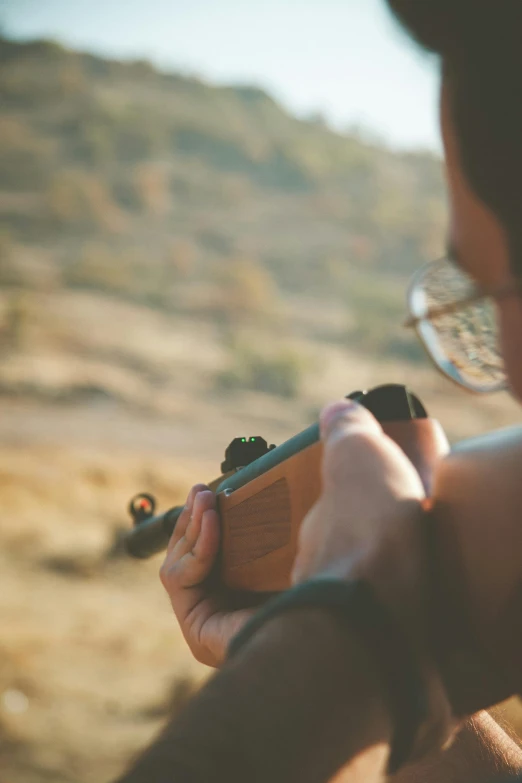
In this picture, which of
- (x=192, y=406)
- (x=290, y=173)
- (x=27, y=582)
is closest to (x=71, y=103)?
(x=290, y=173)

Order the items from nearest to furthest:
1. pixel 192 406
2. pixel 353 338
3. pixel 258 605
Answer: pixel 258 605, pixel 192 406, pixel 353 338

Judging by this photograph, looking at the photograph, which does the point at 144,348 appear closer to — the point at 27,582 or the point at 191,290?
the point at 191,290

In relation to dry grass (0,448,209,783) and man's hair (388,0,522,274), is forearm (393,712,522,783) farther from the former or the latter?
dry grass (0,448,209,783)

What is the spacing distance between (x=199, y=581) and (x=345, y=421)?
73 cm

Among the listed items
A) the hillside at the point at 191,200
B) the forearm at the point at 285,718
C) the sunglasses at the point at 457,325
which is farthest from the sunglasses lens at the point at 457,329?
the hillside at the point at 191,200

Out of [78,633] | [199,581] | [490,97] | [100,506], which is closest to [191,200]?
[100,506]

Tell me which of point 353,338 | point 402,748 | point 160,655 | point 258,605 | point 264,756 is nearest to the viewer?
point 264,756

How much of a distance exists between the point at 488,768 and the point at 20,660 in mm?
4192

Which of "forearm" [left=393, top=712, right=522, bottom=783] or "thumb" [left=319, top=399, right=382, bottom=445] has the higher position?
"thumb" [left=319, top=399, right=382, bottom=445]

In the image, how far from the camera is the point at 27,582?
635 cm

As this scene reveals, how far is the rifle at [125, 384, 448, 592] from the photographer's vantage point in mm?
1026

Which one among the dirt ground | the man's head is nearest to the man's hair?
the man's head

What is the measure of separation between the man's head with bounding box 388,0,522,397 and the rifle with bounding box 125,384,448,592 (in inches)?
7.1

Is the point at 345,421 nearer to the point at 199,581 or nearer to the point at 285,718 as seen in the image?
the point at 285,718
